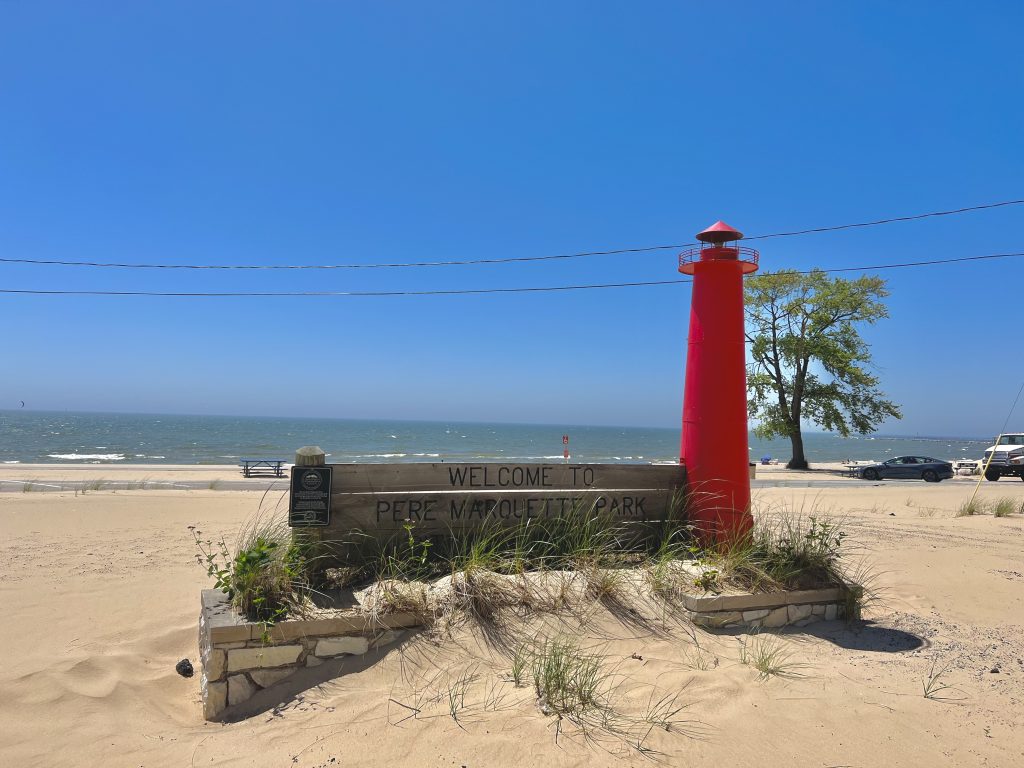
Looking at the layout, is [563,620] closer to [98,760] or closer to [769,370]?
[98,760]

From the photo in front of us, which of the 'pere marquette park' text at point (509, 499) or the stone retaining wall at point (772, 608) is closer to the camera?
the stone retaining wall at point (772, 608)

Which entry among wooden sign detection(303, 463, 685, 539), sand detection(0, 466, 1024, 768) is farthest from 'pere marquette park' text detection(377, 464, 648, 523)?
sand detection(0, 466, 1024, 768)

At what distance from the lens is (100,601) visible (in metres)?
6.75

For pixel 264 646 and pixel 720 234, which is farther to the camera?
pixel 720 234

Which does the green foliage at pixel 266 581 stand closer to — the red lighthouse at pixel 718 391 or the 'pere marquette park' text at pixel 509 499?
the 'pere marquette park' text at pixel 509 499

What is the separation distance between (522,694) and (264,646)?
1811 mm

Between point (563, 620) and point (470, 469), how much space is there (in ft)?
6.15

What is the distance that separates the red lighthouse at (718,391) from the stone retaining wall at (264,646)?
353 cm

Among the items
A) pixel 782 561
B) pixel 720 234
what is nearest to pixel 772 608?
pixel 782 561

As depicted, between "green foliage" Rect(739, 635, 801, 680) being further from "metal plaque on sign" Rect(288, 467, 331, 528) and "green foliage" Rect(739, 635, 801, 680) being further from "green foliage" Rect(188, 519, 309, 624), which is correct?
"metal plaque on sign" Rect(288, 467, 331, 528)

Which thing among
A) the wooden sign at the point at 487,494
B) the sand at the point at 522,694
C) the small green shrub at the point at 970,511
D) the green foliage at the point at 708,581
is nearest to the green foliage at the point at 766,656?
the sand at the point at 522,694

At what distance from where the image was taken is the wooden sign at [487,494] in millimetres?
5973

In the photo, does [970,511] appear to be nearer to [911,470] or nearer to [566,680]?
[566,680]

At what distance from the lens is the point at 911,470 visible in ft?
96.3
